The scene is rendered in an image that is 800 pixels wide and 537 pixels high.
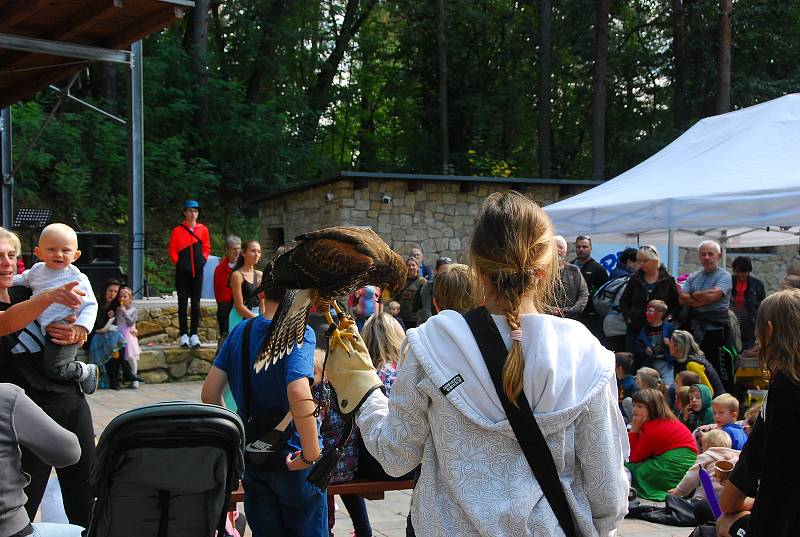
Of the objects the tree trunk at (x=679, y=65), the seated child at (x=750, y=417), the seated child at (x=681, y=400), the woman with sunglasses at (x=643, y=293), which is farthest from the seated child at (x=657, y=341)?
the tree trunk at (x=679, y=65)

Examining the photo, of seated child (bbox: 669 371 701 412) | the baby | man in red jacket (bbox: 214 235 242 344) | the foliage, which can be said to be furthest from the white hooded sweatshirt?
the foliage

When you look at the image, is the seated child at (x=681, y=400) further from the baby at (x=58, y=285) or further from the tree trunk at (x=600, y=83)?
the tree trunk at (x=600, y=83)

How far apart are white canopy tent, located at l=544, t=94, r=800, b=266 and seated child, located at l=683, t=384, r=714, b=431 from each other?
1.70 meters

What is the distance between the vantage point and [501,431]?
6.15 feet

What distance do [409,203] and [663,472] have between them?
11054 mm

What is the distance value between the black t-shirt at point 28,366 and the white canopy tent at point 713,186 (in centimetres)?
A: 595

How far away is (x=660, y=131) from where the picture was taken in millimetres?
26547

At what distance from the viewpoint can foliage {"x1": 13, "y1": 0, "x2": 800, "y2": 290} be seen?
21.5m

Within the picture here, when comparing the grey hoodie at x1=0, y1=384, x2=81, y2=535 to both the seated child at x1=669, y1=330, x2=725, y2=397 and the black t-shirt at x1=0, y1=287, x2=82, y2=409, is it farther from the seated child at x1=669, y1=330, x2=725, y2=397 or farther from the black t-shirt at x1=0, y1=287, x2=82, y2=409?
the seated child at x1=669, y1=330, x2=725, y2=397

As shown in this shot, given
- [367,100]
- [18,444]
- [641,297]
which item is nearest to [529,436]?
[18,444]

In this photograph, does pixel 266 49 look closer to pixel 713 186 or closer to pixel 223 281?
pixel 223 281

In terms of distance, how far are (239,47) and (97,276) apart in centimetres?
1719

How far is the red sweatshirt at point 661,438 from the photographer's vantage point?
594cm

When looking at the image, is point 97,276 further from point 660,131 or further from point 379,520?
point 660,131
